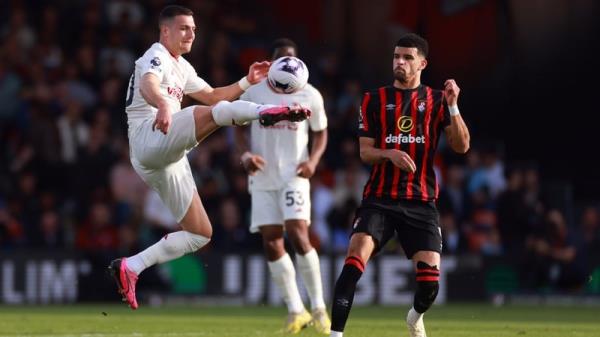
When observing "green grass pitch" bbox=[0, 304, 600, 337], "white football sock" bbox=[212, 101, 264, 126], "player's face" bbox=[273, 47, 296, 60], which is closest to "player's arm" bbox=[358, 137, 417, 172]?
"white football sock" bbox=[212, 101, 264, 126]

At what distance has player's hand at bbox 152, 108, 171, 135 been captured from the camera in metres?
9.71

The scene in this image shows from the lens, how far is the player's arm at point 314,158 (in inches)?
500

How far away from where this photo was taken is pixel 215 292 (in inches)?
701

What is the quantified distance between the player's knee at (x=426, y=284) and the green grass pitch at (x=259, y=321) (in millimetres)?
1735

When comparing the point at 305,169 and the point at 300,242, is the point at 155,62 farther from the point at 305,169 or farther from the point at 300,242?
the point at 300,242

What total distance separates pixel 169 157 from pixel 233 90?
114 centimetres

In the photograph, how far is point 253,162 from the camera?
41.5 ft

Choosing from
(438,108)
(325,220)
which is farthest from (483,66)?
(438,108)

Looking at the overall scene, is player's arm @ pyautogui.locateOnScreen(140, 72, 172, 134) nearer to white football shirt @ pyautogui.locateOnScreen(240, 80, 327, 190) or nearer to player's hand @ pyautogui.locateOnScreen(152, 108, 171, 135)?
player's hand @ pyautogui.locateOnScreen(152, 108, 171, 135)

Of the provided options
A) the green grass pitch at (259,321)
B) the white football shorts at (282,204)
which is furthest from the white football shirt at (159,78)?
the white football shorts at (282,204)

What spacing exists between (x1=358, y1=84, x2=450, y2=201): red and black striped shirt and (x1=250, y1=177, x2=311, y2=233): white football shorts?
2570 millimetres

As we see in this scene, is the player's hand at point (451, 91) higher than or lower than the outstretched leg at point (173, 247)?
higher

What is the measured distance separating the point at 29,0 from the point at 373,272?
719 centimetres

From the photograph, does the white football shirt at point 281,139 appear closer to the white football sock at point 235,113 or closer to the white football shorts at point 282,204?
the white football shorts at point 282,204
